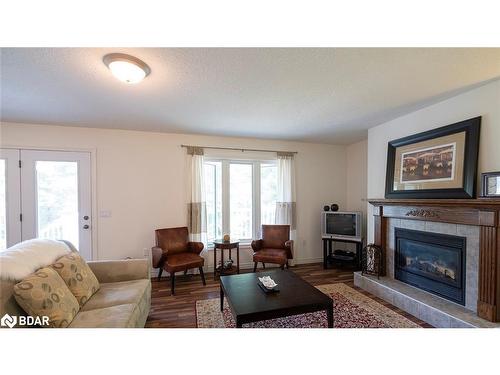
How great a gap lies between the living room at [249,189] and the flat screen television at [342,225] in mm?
34

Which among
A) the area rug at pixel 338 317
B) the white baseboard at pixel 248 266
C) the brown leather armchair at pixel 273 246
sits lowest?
the white baseboard at pixel 248 266

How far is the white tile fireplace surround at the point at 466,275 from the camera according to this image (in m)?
1.87

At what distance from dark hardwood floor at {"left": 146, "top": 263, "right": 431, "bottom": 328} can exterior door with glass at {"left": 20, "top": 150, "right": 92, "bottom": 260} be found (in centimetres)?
143

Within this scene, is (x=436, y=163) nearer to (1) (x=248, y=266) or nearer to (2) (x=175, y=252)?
(1) (x=248, y=266)

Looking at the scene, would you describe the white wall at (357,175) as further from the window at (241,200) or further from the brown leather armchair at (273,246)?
the window at (241,200)

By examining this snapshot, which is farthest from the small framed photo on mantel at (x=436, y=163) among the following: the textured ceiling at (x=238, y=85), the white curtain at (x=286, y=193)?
the white curtain at (x=286, y=193)

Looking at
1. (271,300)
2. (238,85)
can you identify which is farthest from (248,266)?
(238,85)

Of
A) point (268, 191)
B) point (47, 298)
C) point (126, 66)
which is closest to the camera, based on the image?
point (47, 298)

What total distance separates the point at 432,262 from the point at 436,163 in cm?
112

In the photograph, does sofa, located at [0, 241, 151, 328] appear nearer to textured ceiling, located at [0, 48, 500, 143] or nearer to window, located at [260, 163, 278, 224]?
textured ceiling, located at [0, 48, 500, 143]

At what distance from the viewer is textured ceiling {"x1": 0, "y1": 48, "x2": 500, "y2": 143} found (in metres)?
1.55

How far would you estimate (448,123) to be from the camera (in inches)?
91.4

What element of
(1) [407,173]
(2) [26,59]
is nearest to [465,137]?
(1) [407,173]
